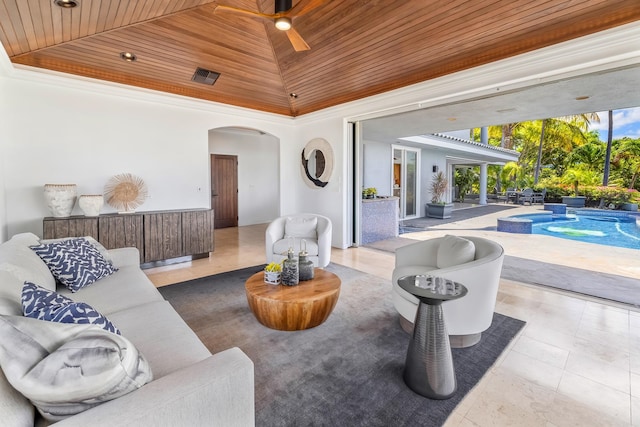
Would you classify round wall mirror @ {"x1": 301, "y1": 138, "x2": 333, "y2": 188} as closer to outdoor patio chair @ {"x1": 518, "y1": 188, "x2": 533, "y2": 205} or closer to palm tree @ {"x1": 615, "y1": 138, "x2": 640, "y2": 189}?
outdoor patio chair @ {"x1": 518, "y1": 188, "x2": 533, "y2": 205}

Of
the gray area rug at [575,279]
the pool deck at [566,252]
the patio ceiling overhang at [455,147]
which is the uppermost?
the patio ceiling overhang at [455,147]

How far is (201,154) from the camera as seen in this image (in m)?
5.41

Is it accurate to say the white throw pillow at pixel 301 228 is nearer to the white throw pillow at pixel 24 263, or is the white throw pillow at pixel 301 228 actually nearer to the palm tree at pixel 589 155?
the white throw pillow at pixel 24 263

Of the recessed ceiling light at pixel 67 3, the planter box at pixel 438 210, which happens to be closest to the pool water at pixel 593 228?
the planter box at pixel 438 210

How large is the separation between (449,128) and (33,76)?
7.80 metres

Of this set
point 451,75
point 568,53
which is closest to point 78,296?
point 451,75

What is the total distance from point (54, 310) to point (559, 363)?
3.08 metres

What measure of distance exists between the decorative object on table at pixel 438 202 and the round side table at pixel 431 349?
8.88 m

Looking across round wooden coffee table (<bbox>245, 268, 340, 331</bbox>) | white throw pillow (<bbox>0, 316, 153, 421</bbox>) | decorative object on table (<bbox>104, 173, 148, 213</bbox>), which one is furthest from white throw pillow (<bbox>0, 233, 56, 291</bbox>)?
decorative object on table (<bbox>104, 173, 148, 213</bbox>)

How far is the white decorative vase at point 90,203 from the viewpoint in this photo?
4027 millimetres

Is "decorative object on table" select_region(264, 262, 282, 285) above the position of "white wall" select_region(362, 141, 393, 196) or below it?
below

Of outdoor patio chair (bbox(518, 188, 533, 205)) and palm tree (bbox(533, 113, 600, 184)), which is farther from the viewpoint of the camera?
palm tree (bbox(533, 113, 600, 184))

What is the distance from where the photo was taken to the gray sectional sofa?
91 centimetres

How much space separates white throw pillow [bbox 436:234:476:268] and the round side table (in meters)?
0.75
